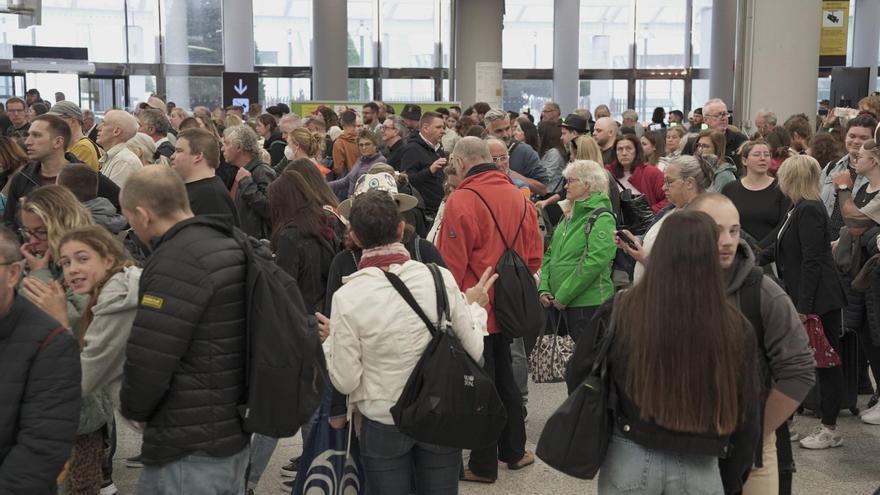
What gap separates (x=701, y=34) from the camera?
2788 cm

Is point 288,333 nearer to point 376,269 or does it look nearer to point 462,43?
point 376,269

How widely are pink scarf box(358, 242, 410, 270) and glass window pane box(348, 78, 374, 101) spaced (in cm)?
2332

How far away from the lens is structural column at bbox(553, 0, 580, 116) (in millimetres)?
27219

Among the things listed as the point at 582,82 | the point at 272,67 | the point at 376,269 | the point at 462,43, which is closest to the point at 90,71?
the point at 272,67

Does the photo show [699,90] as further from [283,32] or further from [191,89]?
[191,89]

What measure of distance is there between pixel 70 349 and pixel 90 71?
20528 millimetres

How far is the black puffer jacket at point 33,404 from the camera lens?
8.98 feet

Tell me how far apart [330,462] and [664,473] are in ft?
4.75

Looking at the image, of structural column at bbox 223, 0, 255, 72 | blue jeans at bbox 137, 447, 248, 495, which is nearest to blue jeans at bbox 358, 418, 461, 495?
blue jeans at bbox 137, 447, 248, 495

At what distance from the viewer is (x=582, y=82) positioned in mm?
28000

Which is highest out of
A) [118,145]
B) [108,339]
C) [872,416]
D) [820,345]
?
[118,145]

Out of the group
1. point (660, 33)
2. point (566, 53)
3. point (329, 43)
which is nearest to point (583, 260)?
point (329, 43)

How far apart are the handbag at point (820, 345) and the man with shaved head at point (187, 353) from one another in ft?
12.0

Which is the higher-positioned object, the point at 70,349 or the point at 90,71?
the point at 90,71
